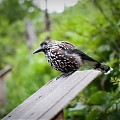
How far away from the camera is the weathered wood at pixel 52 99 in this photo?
310cm

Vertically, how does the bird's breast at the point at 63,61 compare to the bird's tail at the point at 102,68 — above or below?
above

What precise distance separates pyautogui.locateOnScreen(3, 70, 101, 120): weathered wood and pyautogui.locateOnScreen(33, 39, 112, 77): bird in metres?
0.73

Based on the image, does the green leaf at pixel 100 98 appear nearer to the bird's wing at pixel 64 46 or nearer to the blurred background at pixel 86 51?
the blurred background at pixel 86 51

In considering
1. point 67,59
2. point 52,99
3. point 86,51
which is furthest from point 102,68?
point 86,51

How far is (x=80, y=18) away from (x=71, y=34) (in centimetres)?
38

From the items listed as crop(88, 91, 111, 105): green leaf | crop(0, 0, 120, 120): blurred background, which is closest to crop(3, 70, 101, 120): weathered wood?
crop(0, 0, 120, 120): blurred background

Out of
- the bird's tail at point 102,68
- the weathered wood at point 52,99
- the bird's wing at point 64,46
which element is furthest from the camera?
the bird's wing at point 64,46

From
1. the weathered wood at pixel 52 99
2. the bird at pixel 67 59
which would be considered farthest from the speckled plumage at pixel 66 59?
the weathered wood at pixel 52 99

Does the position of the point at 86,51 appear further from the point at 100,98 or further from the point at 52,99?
the point at 52,99

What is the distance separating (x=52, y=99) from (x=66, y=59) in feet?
4.83

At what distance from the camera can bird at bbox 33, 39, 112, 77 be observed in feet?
15.8

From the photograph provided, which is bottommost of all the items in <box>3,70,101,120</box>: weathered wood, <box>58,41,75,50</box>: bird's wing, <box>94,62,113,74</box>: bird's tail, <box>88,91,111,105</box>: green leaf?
<box>88,91,111,105</box>: green leaf

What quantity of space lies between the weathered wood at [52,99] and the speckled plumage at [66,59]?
28.8 inches

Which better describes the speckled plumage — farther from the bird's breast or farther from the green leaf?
the green leaf
